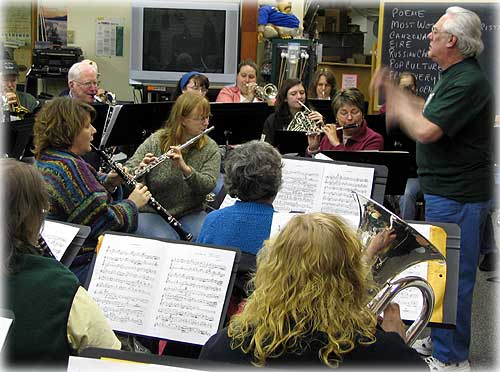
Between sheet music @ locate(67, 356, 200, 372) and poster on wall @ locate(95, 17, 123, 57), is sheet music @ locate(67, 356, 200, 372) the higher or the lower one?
the lower one

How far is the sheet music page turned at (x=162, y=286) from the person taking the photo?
2504mm

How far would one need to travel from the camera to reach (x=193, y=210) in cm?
441

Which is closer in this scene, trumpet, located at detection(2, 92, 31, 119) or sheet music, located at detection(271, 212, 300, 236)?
sheet music, located at detection(271, 212, 300, 236)

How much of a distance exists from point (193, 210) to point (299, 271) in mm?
2699

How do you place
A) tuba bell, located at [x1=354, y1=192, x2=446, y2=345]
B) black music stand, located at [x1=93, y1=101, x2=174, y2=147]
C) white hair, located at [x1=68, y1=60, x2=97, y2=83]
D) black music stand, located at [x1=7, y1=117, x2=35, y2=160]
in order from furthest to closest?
1. white hair, located at [x1=68, y1=60, x2=97, y2=83]
2. black music stand, located at [x1=93, y1=101, x2=174, y2=147]
3. black music stand, located at [x1=7, y1=117, x2=35, y2=160]
4. tuba bell, located at [x1=354, y1=192, x2=446, y2=345]

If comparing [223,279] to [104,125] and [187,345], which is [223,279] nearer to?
[187,345]

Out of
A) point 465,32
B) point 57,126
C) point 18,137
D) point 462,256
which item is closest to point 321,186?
point 462,256

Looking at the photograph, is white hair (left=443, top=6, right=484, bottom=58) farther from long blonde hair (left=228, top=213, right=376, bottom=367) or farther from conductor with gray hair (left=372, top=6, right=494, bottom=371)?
long blonde hair (left=228, top=213, right=376, bottom=367)

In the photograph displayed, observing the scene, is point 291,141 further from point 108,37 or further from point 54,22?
point 54,22

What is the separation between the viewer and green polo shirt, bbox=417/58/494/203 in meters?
3.35

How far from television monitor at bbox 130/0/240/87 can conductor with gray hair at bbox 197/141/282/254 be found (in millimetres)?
5371

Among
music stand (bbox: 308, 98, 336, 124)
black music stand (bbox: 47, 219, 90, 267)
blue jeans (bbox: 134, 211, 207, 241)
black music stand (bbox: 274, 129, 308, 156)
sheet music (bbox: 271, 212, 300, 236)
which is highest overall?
music stand (bbox: 308, 98, 336, 124)

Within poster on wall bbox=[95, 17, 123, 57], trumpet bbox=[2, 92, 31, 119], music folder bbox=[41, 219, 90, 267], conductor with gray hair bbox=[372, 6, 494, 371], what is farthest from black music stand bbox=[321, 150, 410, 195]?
poster on wall bbox=[95, 17, 123, 57]

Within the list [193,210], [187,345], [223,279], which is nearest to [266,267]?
[223,279]
